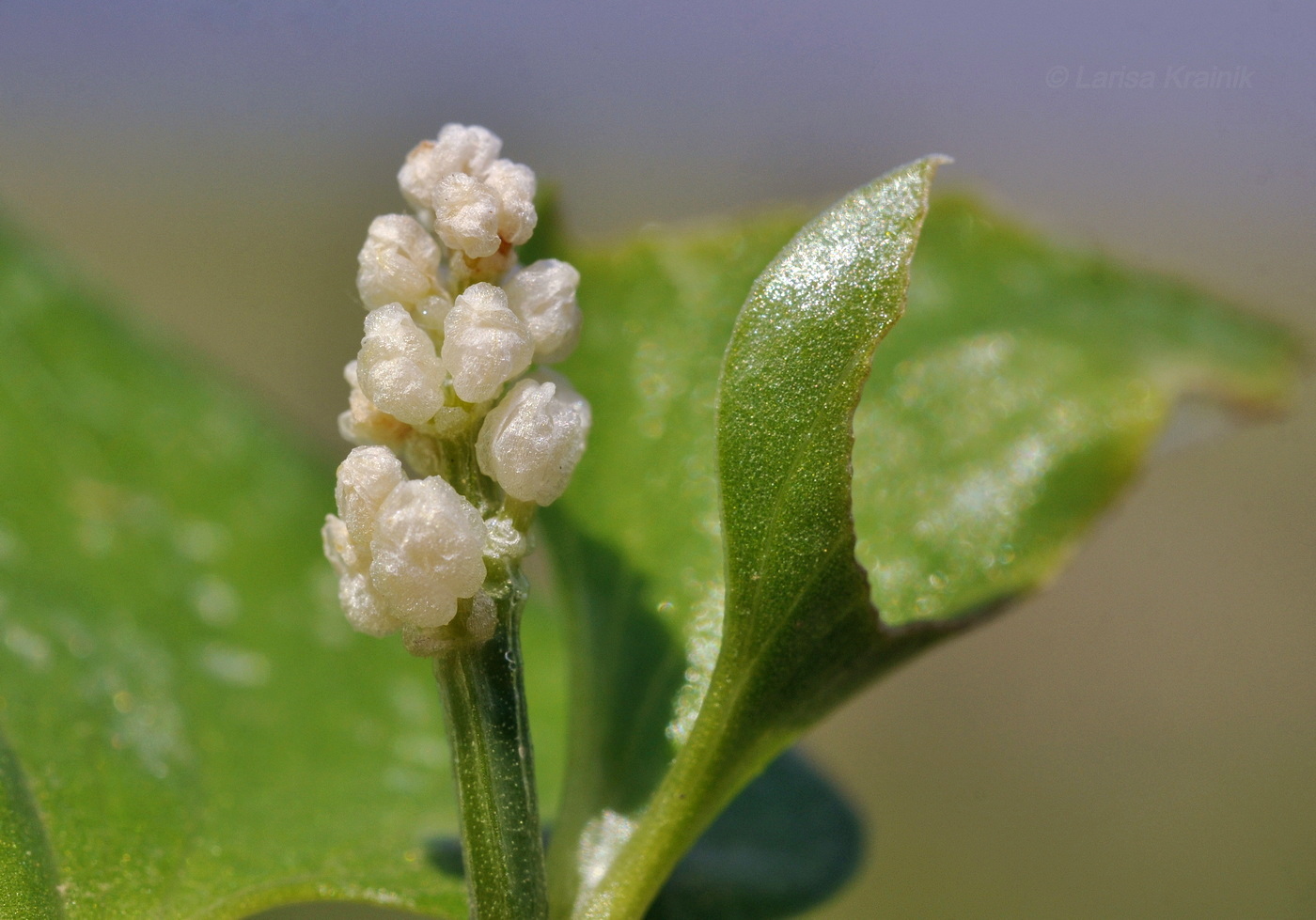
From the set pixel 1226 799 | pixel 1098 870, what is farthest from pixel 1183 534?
pixel 1098 870

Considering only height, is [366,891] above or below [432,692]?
above

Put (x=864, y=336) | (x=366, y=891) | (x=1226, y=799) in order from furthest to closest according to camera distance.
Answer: (x=1226, y=799), (x=366, y=891), (x=864, y=336)

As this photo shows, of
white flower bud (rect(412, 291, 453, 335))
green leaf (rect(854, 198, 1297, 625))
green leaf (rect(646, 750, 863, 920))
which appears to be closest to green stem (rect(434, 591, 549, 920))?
white flower bud (rect(412, 291, 453, 335))

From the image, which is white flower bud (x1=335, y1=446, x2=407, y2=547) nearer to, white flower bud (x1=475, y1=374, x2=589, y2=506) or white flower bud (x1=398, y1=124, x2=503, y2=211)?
white flower bud (x1=475, y1=374, x2=589, y2=506)

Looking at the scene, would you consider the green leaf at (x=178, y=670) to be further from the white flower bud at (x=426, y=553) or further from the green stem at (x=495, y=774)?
the white flower bud at (x=426, y=553)

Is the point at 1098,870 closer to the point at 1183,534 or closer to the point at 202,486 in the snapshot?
the point at 202,486

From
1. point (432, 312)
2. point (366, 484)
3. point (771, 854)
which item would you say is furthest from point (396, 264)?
point (771, 854)
